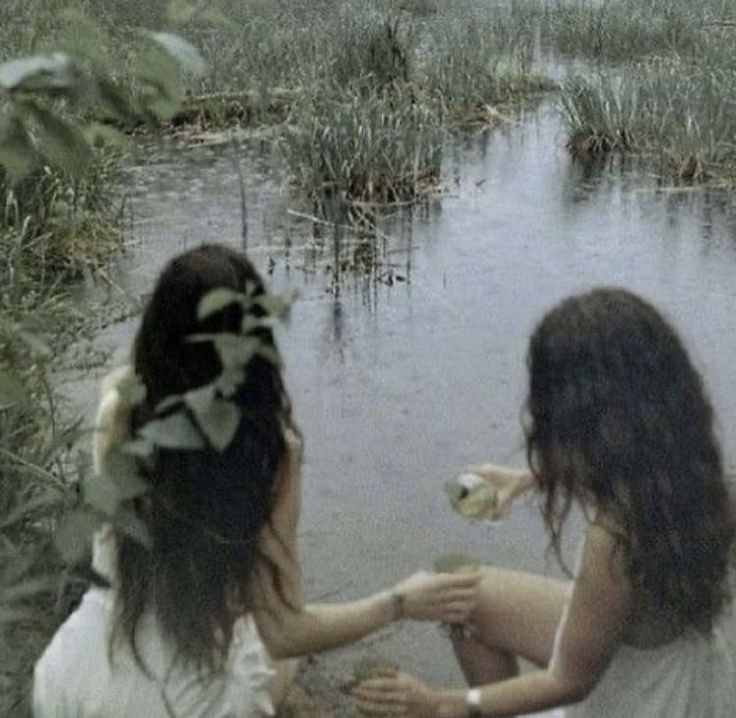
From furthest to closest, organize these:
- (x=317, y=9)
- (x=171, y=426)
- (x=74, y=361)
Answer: (x=317, y=9)
(x=74, y=361)
(x=171, y=426)

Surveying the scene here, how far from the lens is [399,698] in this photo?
2518 mm

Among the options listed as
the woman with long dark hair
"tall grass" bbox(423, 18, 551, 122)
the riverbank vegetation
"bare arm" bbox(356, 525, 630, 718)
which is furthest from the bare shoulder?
"tall grass" bbox(423, 18, 551, 122)

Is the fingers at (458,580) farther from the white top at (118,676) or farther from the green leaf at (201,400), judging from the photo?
the green leaf at (201,400)

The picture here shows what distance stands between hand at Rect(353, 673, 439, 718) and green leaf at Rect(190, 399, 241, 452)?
1359mm

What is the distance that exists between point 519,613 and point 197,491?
0.84m

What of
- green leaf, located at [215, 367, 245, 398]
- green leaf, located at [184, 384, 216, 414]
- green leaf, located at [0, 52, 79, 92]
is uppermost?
green leaf, located at [0, 52, 79, 92]

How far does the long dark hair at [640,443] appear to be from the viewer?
230 centimetres

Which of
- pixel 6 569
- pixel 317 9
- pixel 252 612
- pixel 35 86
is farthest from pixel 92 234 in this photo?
pixel 317 9

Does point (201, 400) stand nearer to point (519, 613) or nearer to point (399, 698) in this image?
point (399, 698)

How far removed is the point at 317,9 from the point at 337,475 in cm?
1023

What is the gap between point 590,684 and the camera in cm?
241

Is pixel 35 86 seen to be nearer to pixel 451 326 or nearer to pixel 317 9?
pixel 451 326

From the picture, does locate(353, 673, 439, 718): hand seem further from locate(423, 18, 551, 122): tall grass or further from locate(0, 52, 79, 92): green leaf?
locate(423, 18, 551, 122): tall grass

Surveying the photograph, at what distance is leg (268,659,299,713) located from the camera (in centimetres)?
263
